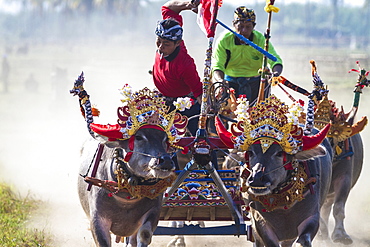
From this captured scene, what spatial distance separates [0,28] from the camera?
100125mm

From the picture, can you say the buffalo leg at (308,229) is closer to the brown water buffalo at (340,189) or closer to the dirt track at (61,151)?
the brown water buffalo at (340,189)

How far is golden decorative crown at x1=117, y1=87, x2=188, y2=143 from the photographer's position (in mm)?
6324

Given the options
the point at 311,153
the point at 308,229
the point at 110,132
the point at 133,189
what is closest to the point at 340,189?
the point at 308,229

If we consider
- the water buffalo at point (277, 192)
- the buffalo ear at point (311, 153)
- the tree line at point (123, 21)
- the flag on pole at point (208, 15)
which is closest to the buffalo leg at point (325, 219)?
the water buffalo at point (277, 192)

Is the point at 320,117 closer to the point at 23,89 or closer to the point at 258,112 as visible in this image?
the point at 258,112

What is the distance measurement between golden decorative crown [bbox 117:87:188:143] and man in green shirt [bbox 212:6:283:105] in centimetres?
239

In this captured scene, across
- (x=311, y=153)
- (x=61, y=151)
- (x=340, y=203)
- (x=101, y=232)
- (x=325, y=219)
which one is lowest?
(x=61, y=151)

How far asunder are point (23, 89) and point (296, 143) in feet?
98.2

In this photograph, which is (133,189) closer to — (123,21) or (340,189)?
(340,189)

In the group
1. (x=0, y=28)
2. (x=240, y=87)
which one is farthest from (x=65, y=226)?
(x=0, y=28)

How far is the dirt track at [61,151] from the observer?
9.72m

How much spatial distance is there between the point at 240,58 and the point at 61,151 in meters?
8.20

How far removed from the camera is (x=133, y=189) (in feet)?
21.0

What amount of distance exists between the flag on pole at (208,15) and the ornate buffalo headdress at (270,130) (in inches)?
33.3
